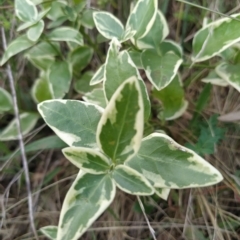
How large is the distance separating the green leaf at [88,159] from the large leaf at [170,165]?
7 centimetres

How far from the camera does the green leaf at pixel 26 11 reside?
1.04m

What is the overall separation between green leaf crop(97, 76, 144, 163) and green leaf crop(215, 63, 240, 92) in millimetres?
404

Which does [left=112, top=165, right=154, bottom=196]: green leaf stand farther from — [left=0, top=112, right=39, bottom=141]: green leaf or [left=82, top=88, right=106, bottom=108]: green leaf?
[left=0, top=112, right=39, bottom=141]: green leaf

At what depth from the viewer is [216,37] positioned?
39.3 inches

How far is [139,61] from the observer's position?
1045 mm

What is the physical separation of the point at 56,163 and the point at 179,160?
2.00 feet

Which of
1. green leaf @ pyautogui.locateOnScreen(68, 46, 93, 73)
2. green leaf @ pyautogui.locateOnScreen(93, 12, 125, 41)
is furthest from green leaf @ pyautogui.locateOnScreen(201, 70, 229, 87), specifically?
green leaf @ pyautogui.locateOnScreen(68, 46, 93, 73)

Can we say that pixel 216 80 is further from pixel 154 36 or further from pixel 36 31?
pixel 36 31

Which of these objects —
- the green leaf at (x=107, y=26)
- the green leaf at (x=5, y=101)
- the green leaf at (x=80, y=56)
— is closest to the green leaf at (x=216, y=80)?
the green leaf at (x=107, y=26)

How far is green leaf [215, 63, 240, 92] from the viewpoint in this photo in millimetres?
983

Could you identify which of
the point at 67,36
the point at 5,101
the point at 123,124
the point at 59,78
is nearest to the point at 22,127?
the point at 5,101

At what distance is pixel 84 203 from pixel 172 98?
0.48 m

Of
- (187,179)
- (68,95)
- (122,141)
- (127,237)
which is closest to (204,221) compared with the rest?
(127,237)

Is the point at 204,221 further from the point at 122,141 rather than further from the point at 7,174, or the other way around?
the point at 7,174
